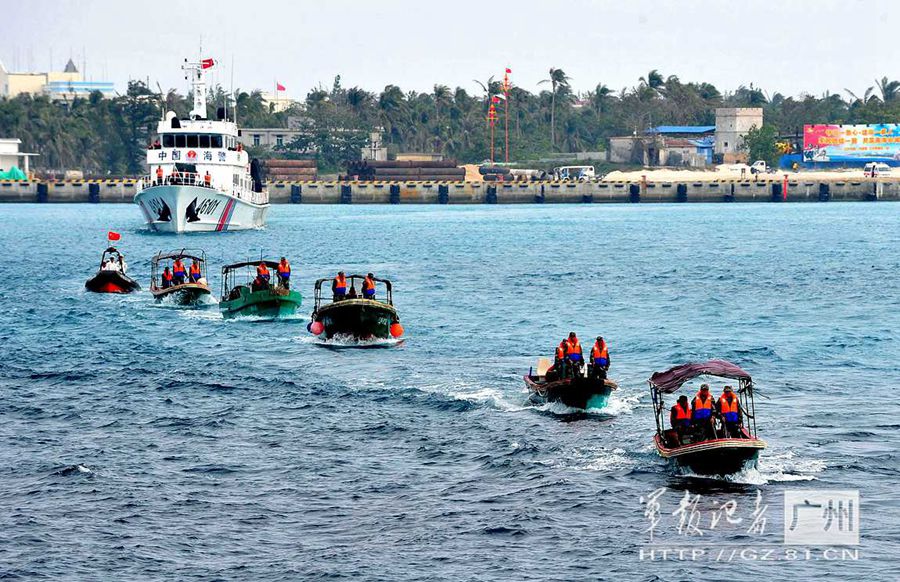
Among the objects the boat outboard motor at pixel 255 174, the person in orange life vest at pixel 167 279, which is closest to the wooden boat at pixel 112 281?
the person in orange life vest at pixel 167 279

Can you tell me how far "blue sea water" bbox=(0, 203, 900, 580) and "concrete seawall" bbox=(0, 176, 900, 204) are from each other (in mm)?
114765

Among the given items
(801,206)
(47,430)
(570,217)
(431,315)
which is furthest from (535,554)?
(801,206)

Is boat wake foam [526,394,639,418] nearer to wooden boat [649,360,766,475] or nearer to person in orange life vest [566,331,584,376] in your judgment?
person in orange life vest [566,331,584,376]

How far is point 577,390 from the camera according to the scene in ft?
131

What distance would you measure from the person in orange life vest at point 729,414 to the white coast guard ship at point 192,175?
84.5 m

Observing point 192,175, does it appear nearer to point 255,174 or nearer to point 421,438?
point 255,174

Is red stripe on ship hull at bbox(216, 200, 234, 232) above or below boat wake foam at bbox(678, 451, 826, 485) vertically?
above

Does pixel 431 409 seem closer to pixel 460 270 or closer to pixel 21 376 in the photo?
pixel 21 376

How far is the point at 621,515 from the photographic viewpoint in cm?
3031

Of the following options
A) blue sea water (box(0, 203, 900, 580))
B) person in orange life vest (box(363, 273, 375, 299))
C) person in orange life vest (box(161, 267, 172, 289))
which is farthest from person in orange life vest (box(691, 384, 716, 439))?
person in orange life vest (box(161, 267, 172, 289))

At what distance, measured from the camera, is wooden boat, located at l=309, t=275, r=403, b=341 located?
52094mm

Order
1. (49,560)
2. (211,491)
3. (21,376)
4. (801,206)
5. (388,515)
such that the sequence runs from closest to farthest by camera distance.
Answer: (49,560) < (388,515) < (211,491) < (21,376) < (801,206)

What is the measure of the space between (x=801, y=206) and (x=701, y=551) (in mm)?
177955

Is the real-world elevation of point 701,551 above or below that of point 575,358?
below
